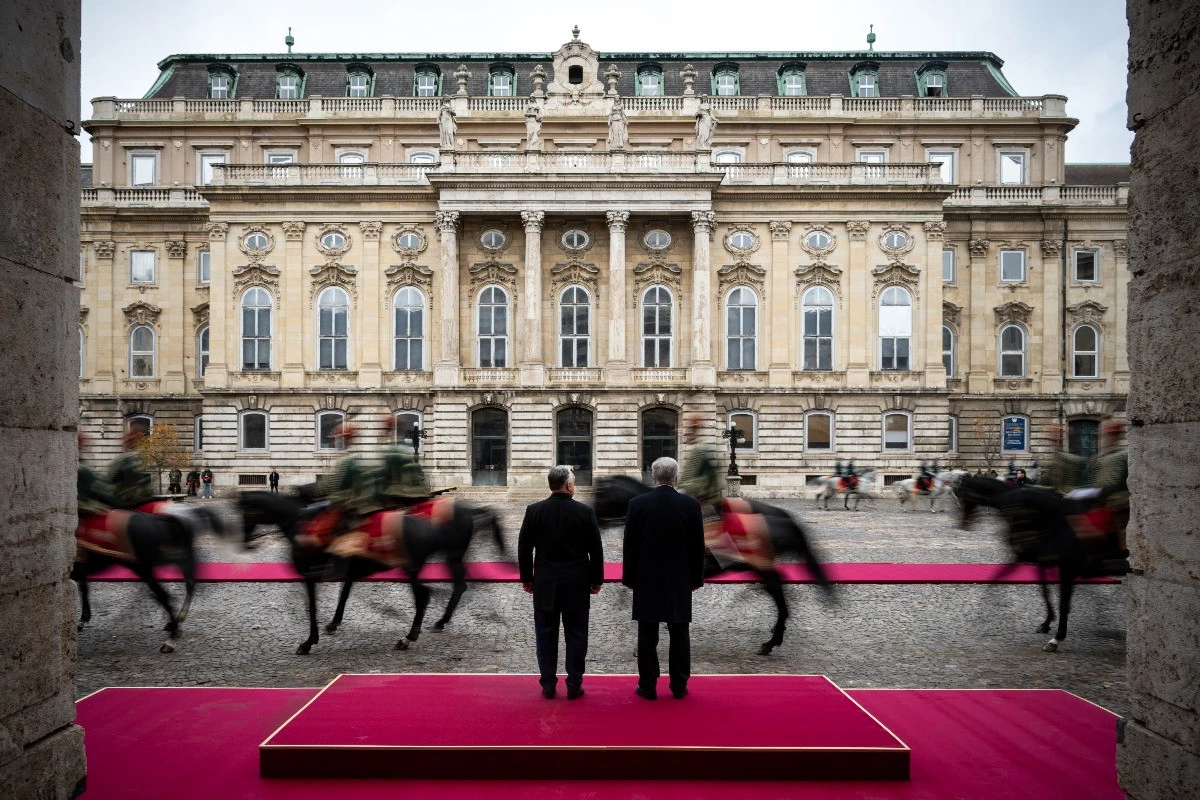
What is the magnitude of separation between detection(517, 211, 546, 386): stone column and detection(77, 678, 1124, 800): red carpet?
25195 mm

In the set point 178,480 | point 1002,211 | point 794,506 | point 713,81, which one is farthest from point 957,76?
point 178,480

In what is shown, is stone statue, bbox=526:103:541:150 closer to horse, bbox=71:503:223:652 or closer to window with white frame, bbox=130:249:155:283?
window with white frame, bbox=130:249:155:283

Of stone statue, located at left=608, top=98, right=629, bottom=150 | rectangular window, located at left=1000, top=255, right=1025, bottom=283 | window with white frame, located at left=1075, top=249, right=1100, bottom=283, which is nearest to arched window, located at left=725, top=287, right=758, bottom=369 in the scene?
stone statue, located at left=608, top=98, right=629, bottom=150

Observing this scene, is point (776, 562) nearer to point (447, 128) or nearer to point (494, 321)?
point (494, 321)

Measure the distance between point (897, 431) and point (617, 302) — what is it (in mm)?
12138

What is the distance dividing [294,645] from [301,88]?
3792cm

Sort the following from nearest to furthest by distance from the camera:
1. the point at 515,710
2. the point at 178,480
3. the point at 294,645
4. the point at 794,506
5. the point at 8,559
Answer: the point at 8,559 < the point at 515,710 < the point at 294,645 < the point at 794,506 < the point at 178,480

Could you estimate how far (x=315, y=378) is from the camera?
33531mm

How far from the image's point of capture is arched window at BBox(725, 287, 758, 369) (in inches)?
1330

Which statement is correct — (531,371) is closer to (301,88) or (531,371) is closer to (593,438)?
(593,438)

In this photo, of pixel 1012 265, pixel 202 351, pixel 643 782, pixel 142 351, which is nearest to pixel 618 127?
pixel 1012 265

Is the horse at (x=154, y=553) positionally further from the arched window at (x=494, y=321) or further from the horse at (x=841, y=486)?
the arched window at (x=494, y=321)

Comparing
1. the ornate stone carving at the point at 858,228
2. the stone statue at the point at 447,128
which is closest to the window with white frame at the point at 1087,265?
the ornate stone carving at the point at 858,228

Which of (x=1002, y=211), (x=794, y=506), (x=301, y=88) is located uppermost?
(x=301, y=88)
